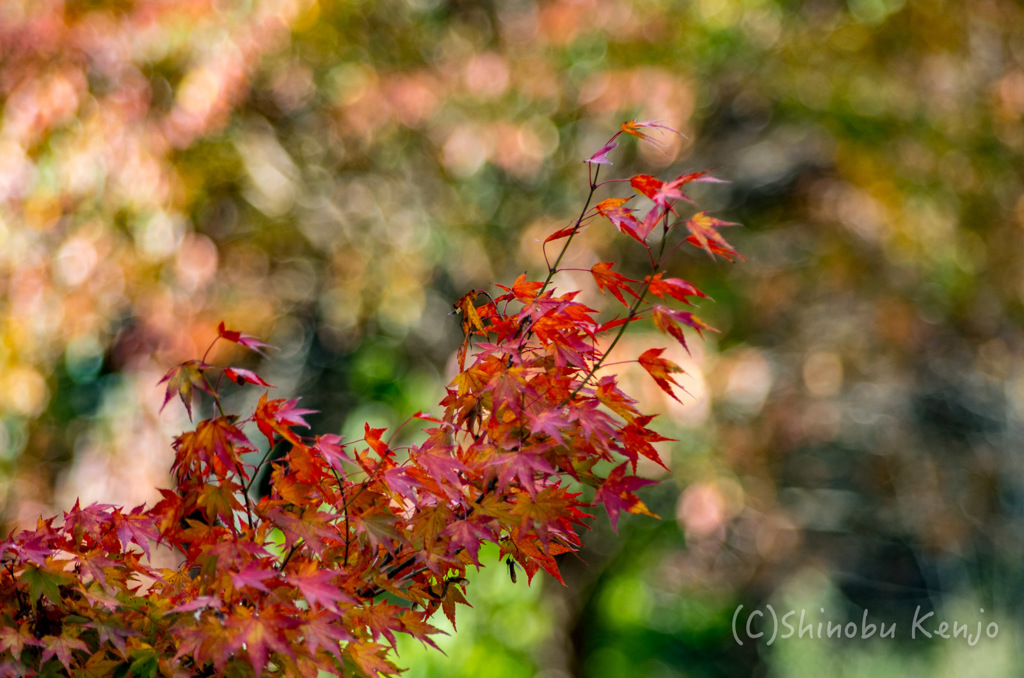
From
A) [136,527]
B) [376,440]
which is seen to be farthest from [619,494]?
[136,527]

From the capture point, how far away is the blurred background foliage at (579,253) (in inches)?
130

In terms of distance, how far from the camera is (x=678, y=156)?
→ 13.9 feet

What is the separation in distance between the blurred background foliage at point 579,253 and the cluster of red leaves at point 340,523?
1.98 meters

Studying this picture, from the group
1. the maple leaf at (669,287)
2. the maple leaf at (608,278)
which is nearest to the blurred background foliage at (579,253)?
the maple leaf at (608,278)

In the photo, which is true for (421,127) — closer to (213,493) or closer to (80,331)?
(80,331)

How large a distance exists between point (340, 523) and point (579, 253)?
119 inches

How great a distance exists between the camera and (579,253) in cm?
394

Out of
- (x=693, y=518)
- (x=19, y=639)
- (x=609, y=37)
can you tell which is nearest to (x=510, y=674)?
(x=693, y=518)

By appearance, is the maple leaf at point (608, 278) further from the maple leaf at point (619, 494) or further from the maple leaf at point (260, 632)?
the maple leaf at point (260, 632)

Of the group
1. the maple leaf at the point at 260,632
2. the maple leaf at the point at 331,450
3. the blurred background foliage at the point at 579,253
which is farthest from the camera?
the blurred background foliage at the point at 579,253

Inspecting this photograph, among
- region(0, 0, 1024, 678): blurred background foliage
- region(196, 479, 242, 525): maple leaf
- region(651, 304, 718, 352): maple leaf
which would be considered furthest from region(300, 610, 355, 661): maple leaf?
region(0, 0, 1024, 678): blurred background foliage

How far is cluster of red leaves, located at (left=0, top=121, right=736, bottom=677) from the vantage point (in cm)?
85

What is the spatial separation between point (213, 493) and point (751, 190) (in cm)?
420

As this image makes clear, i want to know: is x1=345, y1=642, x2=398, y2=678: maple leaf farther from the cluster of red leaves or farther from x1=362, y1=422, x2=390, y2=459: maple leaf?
x1=362, y1=422, x2=390, y2=459: maple leaf
